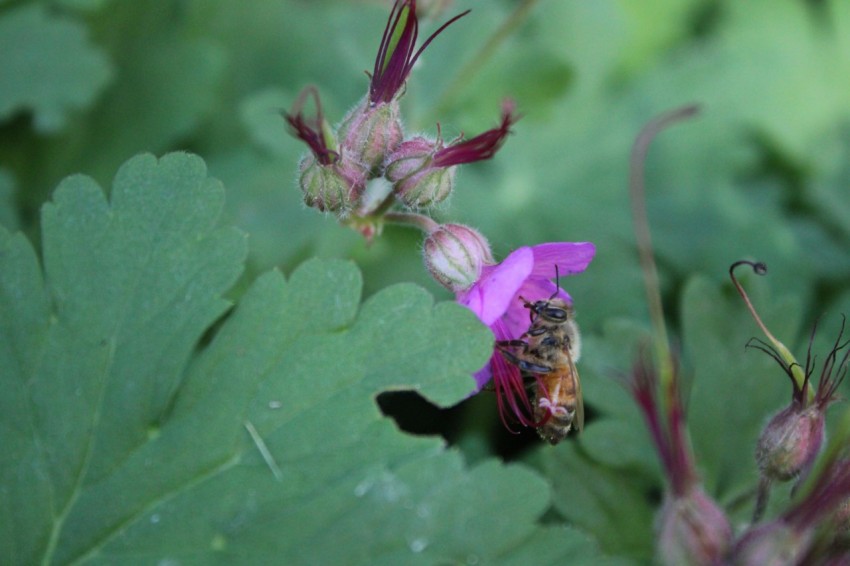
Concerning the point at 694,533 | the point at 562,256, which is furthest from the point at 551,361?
the point at 694,533

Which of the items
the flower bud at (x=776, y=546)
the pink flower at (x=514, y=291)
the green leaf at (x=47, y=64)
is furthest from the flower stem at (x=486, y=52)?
the flower bud at (x=776, y=546)

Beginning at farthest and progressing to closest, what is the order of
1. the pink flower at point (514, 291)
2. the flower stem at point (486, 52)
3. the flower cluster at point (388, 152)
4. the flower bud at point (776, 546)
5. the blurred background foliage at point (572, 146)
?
the flower stem at point (486, 52), the blurred background foliage at point (572, 146), the flower cluster at point (388, 152), the pink flower at point (514, 291), the flower bud at point (776, 546)

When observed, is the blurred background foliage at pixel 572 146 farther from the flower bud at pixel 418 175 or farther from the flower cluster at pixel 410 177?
the flower bud at pixel 418 175

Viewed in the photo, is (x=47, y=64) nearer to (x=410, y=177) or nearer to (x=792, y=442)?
(x=410, y=177)

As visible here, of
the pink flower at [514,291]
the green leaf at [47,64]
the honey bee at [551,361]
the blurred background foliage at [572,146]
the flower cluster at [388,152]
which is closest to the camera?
the pink flower at [514,291]

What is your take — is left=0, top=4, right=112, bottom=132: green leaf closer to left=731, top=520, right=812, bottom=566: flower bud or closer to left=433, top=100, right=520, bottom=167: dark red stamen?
left=433, top=100, right=520, bottom=167: dark red stamen

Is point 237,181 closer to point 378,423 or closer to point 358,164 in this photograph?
point 358,164

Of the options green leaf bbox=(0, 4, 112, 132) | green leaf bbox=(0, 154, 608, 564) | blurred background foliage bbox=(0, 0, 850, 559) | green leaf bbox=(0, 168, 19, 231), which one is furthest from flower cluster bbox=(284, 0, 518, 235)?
green leaf bbox=(0, 4, 112, 132)

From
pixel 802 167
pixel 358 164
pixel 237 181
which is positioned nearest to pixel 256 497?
pixel 358 164
